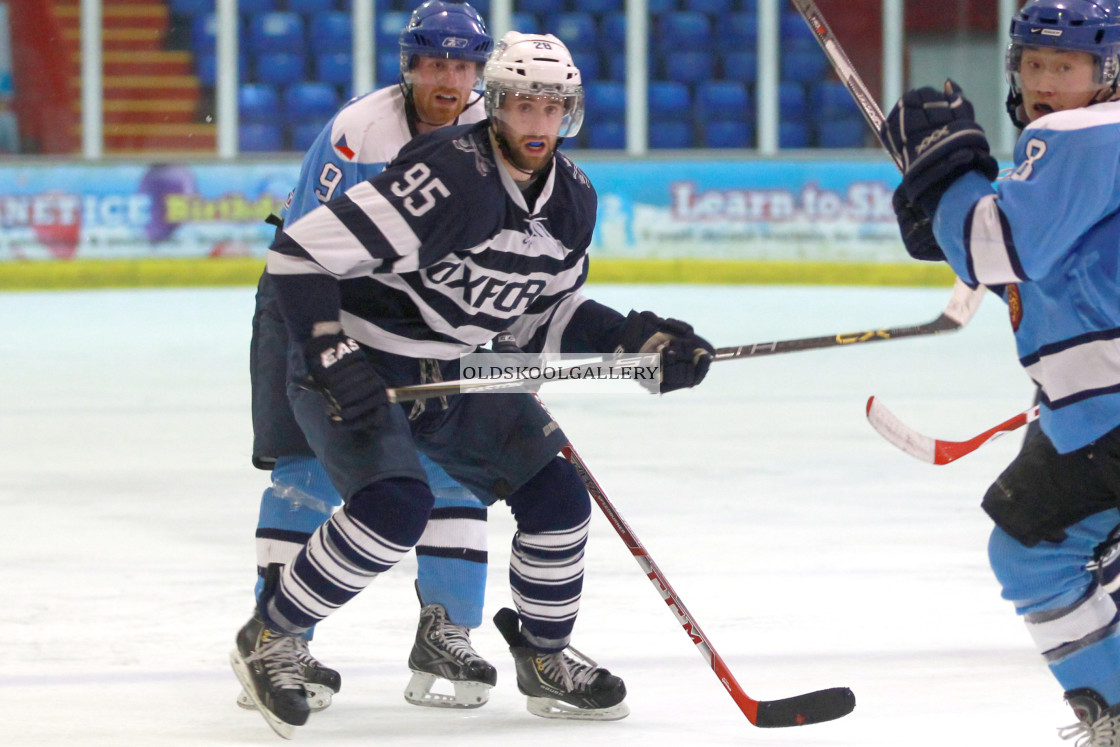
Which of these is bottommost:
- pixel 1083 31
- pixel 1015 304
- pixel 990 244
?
pixel 1015 304

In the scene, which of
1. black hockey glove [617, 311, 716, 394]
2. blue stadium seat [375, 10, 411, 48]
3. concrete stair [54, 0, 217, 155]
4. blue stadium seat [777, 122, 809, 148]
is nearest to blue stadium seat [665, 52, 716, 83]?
blue stadium seat [777, 122, 809, 148]

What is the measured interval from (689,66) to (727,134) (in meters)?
0.57

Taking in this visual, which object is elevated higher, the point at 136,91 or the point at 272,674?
the point at 136,91

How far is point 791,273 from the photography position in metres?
8.88

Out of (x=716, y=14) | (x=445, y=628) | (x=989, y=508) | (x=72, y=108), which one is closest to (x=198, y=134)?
(x=72, y=108)

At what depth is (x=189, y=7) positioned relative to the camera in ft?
33.9

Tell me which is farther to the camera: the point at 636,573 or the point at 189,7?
the point at 189,7

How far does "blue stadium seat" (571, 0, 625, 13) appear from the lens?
10320mm

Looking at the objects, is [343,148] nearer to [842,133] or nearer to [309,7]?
[842,133]

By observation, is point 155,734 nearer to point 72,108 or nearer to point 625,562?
point 625,562

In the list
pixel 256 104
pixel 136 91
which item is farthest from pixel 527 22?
pixel 136 91

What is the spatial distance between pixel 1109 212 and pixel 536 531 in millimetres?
984

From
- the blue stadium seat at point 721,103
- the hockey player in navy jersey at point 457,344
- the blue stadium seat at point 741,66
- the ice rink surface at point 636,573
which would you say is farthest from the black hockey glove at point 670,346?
the blue stadium seat at point 741,66

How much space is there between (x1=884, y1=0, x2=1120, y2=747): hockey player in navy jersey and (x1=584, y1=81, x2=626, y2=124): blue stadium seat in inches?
318
